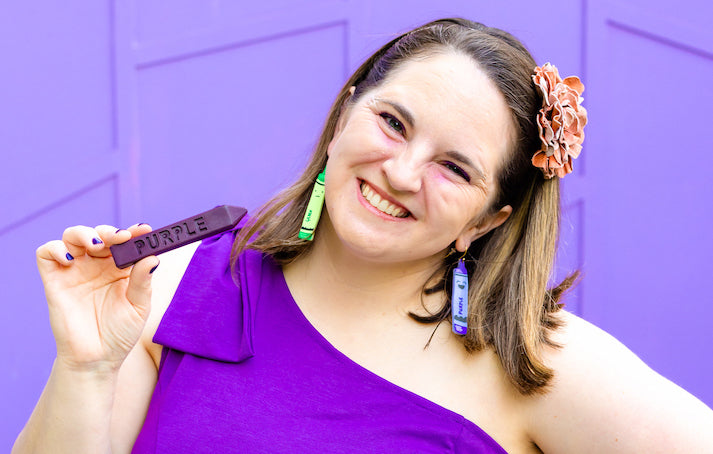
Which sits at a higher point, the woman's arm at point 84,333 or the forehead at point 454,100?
→ the forehead at point 454,100

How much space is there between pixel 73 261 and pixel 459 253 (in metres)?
0.81

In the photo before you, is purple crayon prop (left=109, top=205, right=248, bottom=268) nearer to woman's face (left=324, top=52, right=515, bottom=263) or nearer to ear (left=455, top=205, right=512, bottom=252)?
woman's face (left=324, top=52, right=515, bottom=263)

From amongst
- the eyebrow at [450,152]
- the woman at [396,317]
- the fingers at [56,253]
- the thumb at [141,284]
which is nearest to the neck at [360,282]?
the woman at [396,317]

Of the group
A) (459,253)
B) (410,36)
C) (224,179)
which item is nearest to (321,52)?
(224,179)

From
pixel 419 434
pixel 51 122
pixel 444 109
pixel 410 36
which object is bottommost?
pixel 419 434

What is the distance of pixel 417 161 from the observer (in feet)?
4.83

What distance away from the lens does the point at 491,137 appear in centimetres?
154

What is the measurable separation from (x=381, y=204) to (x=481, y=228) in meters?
0.31

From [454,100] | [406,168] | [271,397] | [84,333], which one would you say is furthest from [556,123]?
[84,333]

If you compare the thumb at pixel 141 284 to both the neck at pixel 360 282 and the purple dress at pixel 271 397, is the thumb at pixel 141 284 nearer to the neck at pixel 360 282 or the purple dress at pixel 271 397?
the purple dress at pixel 271 397

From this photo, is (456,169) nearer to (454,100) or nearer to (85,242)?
(454,100)

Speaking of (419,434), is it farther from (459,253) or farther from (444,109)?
(444,109)

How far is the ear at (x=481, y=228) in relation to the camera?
5.44 feet

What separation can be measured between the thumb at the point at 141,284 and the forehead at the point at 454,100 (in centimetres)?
57
